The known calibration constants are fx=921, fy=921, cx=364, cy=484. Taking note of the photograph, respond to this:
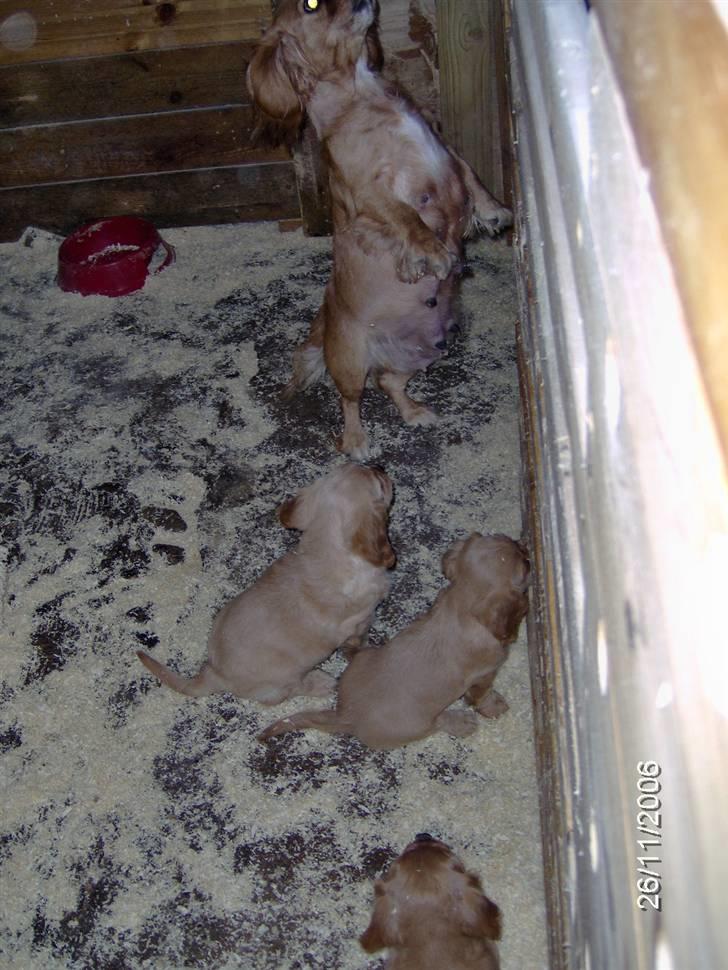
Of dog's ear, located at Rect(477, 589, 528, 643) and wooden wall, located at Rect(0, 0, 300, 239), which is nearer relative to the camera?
dog's ear, located at Rect(477, 589, 528, 643)

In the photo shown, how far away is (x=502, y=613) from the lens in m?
2.59

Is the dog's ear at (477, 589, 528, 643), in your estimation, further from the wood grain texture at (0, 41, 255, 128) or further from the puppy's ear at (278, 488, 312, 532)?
the wood grain texture at (0, 41, 255, 128)

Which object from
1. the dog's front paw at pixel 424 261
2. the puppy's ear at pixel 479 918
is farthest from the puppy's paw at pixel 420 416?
the puppy's ear at pixel 479 918

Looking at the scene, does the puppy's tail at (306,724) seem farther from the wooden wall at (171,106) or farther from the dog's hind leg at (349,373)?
the wooden wall at (171,106)

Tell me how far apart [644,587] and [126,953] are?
2254 millimetres

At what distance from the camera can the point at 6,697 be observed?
10.3ft

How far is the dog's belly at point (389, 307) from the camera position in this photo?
3605 mm

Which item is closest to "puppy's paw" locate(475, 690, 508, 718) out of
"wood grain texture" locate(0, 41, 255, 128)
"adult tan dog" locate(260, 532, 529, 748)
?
"adult tan dog" locate(260, 532, 529, 748)

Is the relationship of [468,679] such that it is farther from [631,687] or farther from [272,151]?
[272,151]

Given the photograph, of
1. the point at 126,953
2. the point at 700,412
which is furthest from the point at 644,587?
the point at 126,953

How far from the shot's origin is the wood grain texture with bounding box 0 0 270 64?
4.35 meters

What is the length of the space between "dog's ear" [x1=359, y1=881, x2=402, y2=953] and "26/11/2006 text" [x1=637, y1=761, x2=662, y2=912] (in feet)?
4.53

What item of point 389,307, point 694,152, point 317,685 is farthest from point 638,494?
point 389,307

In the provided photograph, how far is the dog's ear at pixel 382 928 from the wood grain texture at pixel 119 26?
383cm
